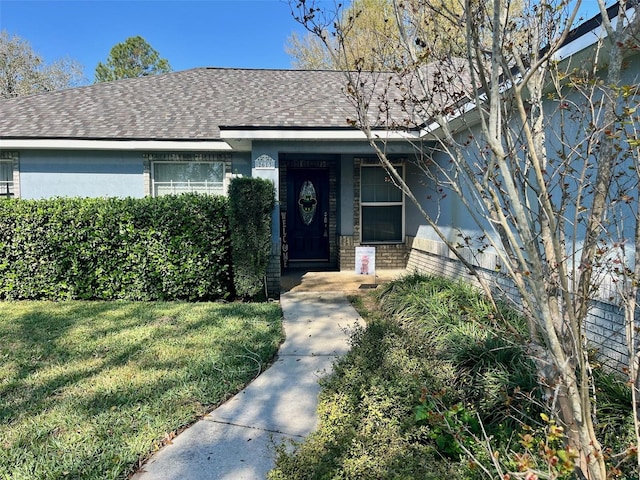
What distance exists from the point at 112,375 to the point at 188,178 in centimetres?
634

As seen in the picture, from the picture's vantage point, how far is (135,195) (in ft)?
31.7

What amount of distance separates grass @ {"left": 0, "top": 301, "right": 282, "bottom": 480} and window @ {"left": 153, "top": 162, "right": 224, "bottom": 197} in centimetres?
360

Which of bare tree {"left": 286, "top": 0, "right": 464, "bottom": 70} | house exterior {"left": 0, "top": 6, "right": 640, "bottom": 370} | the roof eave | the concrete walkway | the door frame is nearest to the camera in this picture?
bare tree {"left": 286, "top": 0, "right": 464, "bottom": 70}

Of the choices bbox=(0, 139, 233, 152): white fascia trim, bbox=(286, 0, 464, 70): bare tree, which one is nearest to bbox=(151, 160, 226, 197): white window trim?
bbox=(0, 139, 233, 152): white fascia trim

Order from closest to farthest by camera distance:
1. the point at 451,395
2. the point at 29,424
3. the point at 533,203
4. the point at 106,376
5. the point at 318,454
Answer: the point at 318,454, the point at 451,395, the point at 29,424, the point at 106,376, the point at 533,203

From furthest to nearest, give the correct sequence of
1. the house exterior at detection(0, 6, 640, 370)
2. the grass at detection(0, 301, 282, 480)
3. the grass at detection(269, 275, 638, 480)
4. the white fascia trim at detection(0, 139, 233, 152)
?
1. the white fascia trim at detection(0, 139, 233, 152)
2. the house exterior at detection(0, 6, 640, 370)
3. the grass at detection(0, 301, 282, 480)
4. the grass at detection(269, 275, 638, 480)

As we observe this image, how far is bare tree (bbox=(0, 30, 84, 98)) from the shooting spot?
27.6m

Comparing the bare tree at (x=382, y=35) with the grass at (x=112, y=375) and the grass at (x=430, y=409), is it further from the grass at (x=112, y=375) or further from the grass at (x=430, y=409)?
the grass at (x=112, y=375)

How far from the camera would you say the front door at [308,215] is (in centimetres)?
1090

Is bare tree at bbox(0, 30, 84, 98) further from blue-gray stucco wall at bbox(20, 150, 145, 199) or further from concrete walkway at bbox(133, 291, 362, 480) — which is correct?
concrete walkway at bbox(133, 291, 362, 480)

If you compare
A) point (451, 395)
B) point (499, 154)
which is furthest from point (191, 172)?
point (499, 154)

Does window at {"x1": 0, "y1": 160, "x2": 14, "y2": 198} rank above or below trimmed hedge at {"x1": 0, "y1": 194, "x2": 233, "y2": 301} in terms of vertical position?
above

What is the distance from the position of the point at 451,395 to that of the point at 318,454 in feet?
3.63

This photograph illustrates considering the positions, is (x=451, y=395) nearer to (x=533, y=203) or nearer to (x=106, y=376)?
(x=533, y=203)
